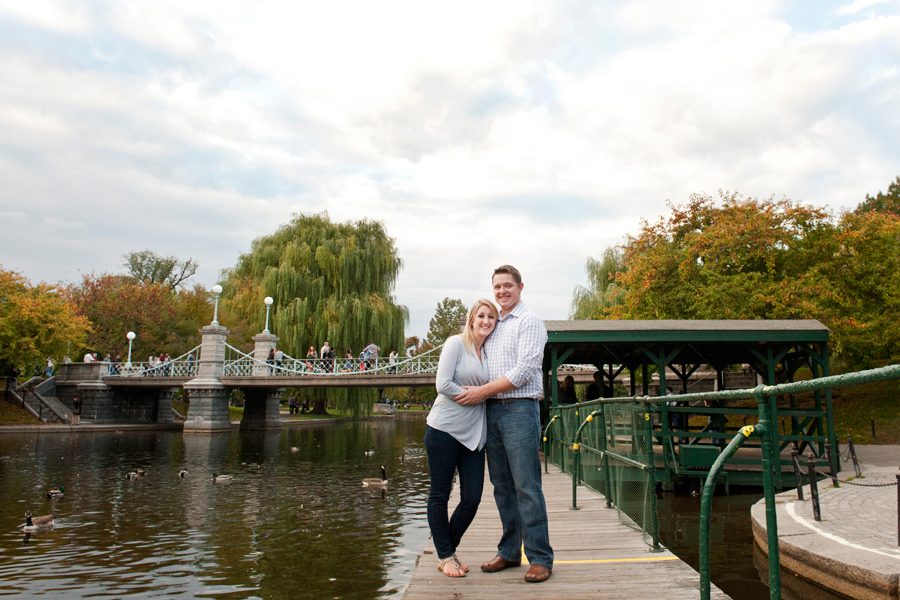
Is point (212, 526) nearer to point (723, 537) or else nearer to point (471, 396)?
point (723, 537)

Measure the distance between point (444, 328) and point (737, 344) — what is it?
273 ft

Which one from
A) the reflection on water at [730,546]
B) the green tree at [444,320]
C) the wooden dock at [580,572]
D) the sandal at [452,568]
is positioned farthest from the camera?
the green tree at [444,320]

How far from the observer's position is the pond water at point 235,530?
7.07m

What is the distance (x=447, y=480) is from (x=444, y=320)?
93998 mm

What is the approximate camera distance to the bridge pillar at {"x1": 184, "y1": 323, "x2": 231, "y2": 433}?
104 feet

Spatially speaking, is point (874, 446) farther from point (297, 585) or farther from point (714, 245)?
point (297, 585)

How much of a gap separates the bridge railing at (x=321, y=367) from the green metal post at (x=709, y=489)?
25288 millimetres

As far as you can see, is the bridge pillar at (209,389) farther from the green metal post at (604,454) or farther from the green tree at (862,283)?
the green metal post at (604,454)

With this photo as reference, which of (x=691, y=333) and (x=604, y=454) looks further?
(x=691, y=333)

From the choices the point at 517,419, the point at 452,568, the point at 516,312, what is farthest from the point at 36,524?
the point at 516,312

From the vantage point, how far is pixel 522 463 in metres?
4.09

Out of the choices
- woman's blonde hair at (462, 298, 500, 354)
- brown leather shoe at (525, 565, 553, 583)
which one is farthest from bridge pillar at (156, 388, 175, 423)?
brown leather shoe at (525, 565, 553, 583)

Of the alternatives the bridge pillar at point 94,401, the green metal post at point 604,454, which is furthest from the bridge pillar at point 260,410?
the green metal post at point 604,454

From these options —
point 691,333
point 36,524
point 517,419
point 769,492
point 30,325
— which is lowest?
point 36,524
